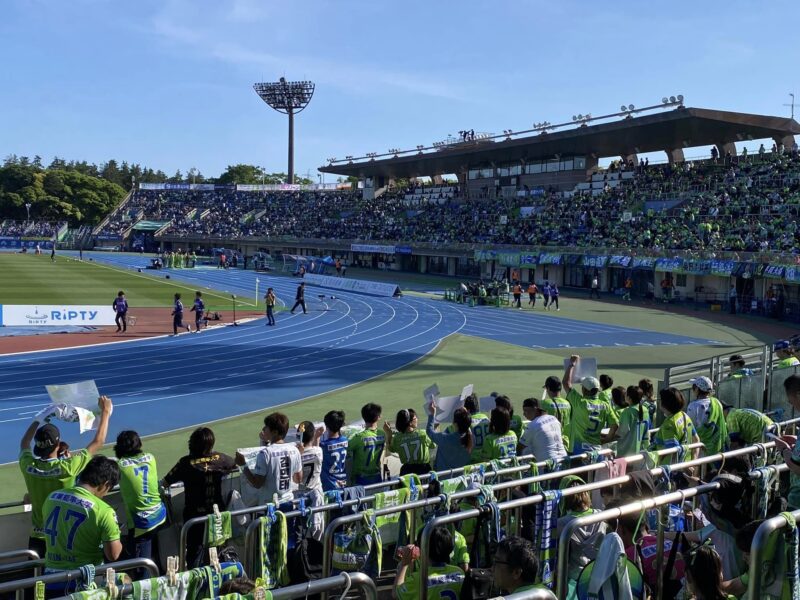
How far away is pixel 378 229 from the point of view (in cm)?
7962

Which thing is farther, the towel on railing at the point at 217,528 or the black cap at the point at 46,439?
the black cap at the point at 46,439

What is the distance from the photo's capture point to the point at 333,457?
770 cm

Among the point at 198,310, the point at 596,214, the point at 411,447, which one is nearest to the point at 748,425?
the point at 411,447

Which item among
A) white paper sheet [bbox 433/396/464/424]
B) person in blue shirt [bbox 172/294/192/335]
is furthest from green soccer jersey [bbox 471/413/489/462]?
person in blue shirt [bbox 172/294/192/335]

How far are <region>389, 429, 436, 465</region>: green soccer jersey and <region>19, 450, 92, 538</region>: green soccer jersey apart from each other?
3.21m

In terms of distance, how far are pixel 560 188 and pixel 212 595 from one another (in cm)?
6604

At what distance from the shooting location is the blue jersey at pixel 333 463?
768 centimetres

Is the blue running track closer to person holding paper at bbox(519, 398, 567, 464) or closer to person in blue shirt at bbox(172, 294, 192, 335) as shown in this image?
person in blue shirt at bbox(172, 294, 192, 335)

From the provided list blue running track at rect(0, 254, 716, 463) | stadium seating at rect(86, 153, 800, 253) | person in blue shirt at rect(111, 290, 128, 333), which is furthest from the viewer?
stadium seating at rect(86, 153, 800, 253)

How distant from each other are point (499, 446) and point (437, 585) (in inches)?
129

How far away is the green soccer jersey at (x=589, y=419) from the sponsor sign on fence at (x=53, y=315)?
2617 centimetres

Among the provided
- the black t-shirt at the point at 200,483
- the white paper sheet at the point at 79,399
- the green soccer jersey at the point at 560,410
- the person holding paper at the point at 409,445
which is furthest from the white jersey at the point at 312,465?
the green soccer jersey at the point at 560,410

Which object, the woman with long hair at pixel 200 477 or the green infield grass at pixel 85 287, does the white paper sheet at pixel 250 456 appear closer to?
the woman with long hair at pixel 200 477

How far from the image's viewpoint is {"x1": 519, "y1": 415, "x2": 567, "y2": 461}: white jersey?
24.9 feet
